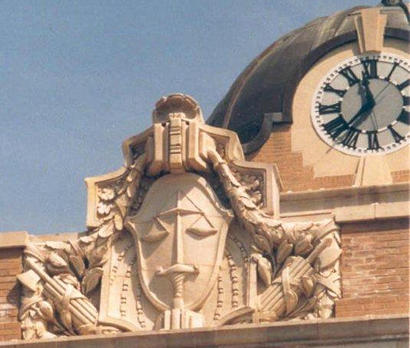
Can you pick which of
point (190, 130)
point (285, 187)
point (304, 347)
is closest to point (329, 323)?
point (304, 347)

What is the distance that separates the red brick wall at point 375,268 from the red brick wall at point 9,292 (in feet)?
16.1

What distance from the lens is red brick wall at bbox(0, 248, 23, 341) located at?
41.8 meters

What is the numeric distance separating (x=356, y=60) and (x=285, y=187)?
8.98 feet

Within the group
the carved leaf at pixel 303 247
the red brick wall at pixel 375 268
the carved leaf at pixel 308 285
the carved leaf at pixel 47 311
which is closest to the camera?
the red brick wall at pixel 375 268

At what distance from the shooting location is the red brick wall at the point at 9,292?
41.8 metres

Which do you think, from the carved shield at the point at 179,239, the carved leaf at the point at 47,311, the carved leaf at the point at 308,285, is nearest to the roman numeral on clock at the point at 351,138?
the carved shield at the point at 179,239

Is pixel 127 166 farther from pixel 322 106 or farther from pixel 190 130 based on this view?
pixel 322 106

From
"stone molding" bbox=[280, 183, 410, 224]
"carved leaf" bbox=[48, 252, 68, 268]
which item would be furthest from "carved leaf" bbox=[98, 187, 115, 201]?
"stone molding" bbox=[280, 183, 410, 224]

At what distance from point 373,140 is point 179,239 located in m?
9.01

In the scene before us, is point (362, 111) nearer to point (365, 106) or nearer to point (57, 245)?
point (365, 106)

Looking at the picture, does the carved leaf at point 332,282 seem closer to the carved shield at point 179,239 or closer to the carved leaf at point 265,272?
the carved leaf at point 265,272

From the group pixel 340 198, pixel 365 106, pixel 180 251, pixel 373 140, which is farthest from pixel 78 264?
pixel 365 106

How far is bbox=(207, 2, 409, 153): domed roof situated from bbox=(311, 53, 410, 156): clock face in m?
0.48

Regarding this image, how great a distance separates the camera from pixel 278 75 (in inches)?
2009
